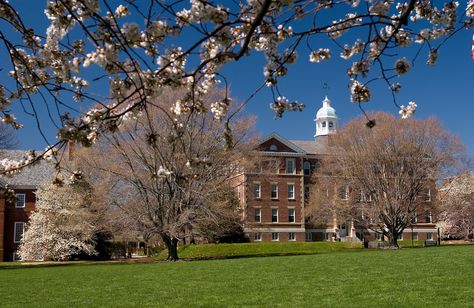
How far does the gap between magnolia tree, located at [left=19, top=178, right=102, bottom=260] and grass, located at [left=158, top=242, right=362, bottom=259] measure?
245 inches

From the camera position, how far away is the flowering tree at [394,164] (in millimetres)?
38281

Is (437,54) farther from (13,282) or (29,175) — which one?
(29,175)

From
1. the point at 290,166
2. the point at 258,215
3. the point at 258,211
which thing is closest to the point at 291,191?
the point at 290,166

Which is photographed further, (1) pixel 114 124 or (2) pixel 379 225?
(2) pixel 379 225

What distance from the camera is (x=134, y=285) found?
15336 millimetres

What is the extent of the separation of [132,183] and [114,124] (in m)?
27.5

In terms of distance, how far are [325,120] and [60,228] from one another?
133 ft

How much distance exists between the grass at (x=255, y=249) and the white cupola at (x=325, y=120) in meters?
25.4

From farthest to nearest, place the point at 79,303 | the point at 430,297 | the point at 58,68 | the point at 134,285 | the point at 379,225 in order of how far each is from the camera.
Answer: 1. the point at 379,225
2. the point at 134,285
3. the point at 79,303
4. the point at 430,297
5. the point at 58,68

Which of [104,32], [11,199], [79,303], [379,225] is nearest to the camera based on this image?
[104,32]

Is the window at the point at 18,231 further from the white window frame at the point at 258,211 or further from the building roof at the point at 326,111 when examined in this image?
the building roof at the point at 326,111

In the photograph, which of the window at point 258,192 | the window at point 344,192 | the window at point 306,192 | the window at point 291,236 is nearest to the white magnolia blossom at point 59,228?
the window at point 344,192

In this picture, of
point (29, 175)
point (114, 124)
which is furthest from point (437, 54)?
point (29, 175)

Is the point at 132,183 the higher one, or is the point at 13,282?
the point at 132,183
